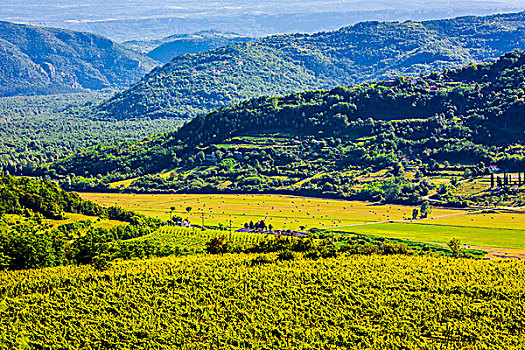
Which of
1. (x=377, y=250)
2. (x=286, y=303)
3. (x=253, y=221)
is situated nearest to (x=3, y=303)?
(x=286, y=303)

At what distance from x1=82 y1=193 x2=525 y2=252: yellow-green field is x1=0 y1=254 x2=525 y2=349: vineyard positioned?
33.5 m

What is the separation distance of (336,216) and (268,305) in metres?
64.4

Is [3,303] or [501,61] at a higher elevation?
[501,61]

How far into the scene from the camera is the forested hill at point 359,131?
144 meters

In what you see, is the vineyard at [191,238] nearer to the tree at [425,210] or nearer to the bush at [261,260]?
the bush at [261,260]

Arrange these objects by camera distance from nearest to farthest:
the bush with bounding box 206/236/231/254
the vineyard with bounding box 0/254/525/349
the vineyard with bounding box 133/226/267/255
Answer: the vineyard with bounding box 0/254/525/349
the bush with bounding box 206/236/231/254
the vineyard with bounding box 133/226/267/255

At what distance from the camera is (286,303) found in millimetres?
49875

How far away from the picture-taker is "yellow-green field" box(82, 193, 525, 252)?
94.6 metres

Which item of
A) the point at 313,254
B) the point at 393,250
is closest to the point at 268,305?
the point at 313,254

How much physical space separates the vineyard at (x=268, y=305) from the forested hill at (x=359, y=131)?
274 ft

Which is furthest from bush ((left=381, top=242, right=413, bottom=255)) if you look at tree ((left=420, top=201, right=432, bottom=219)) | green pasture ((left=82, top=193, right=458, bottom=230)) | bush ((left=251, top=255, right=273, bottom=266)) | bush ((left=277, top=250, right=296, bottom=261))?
tree ((left=420, top=201, right=432, bottom=219))

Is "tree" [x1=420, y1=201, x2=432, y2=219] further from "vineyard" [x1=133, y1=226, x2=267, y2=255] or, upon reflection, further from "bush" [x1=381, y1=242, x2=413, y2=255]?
"bush" [x1=381, y1=242, x2=413, y2=255]

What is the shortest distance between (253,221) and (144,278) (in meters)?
54.9

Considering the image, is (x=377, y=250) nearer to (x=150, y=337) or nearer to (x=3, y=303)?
(x=150, y=337)
